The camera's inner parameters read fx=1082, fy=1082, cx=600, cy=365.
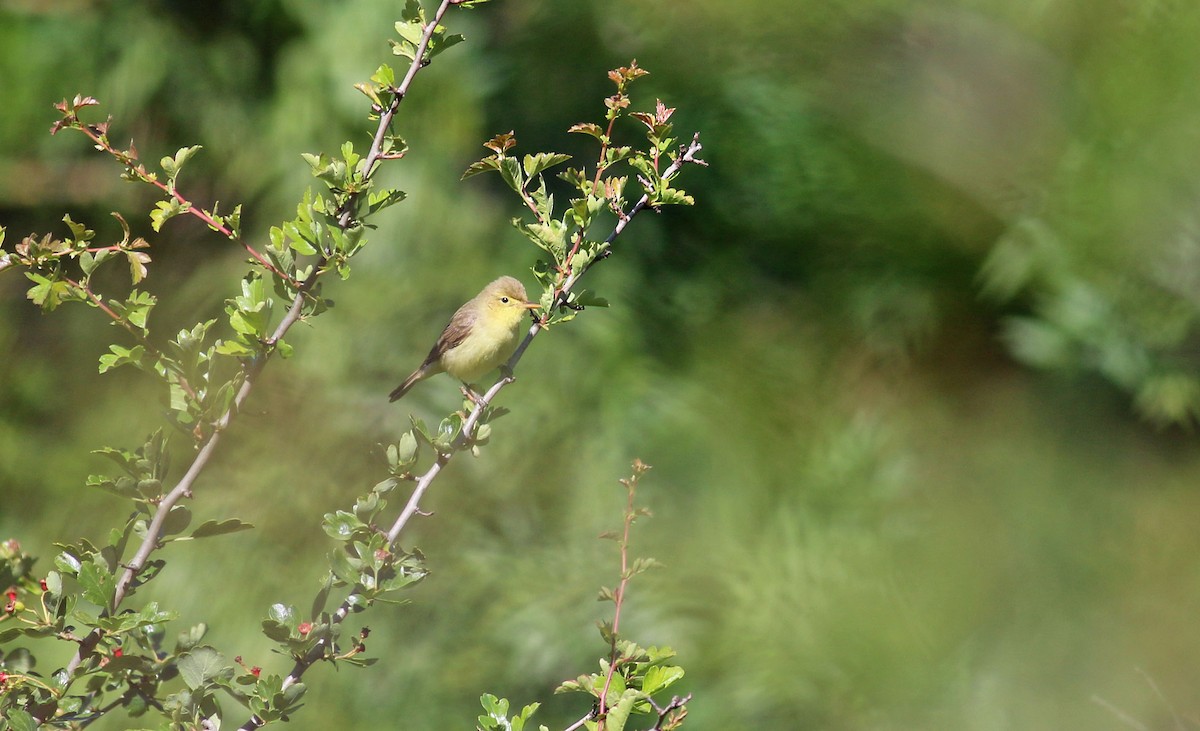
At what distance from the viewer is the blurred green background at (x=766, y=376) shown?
156 cm

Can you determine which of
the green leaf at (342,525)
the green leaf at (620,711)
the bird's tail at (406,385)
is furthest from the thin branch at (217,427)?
the bird's tail at (406,385)

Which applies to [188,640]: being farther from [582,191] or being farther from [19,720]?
[582,191]

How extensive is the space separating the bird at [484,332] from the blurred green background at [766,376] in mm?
273

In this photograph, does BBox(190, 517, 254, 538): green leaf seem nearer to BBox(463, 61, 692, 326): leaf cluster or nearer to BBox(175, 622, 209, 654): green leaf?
BBox(175, 622, 209, 654): green leaf

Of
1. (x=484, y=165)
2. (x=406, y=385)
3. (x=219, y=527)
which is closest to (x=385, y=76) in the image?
(x=484, y=165)

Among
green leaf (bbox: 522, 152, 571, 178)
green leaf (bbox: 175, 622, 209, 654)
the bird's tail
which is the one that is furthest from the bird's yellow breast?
green leaf (bbox: 175, 622, 209, 654)

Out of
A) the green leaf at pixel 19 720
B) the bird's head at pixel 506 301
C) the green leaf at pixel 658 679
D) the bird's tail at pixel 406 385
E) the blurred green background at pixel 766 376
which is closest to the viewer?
the green leaf at pixel 19 720

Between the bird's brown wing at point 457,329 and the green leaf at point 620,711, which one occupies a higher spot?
the green leaf at point 620,711

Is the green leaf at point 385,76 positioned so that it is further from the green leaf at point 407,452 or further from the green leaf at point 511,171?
the green leaf at point 407,452

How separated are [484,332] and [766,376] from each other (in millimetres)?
505

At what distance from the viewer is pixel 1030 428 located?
171cm

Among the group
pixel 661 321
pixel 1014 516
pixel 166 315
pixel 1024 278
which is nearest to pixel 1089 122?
pixel 1024 278

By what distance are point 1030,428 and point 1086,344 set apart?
8.1 inches

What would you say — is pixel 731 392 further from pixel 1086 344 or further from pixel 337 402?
pixel 337 402
